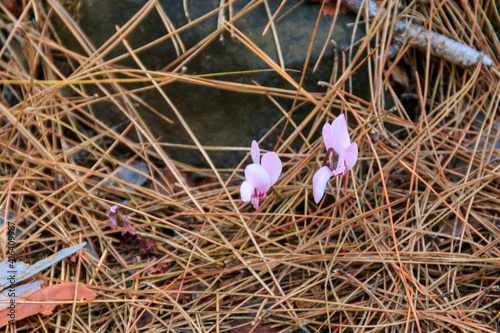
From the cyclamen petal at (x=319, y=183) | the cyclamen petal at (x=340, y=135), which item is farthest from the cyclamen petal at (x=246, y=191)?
the cyclamen petal at (x=340, y=135)

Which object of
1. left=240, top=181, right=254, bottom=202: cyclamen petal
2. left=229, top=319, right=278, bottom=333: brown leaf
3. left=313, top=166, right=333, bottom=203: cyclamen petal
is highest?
left=240, top=181, right=254, bottom=202: cyclamen petal

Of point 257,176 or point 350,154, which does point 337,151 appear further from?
point 257,176

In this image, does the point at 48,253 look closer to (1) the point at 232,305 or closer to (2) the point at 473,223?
(1) the point at 232,305

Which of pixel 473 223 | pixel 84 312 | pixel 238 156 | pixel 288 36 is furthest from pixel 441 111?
pixel 84 312

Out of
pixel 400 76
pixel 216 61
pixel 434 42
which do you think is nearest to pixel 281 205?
pixel 216 61

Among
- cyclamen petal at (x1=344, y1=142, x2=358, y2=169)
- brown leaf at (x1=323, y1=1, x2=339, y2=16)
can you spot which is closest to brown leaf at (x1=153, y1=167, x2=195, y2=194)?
cyclamen petal at (x1=344, y1=142, x2=358, y2=169)

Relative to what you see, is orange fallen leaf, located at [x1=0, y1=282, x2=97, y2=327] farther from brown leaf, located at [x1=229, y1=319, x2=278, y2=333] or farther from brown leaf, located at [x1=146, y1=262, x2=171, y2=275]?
brown leaf, located at [x1=229, y1=319, x2=278, y2=333]

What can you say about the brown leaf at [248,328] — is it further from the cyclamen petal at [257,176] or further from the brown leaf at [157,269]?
the cyclamen petal at [257,176]
